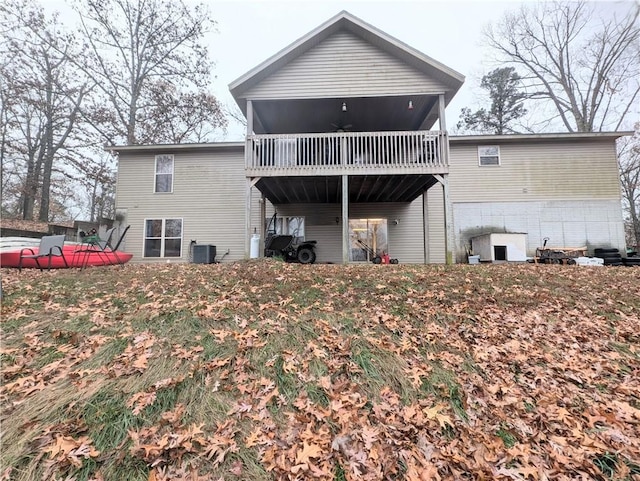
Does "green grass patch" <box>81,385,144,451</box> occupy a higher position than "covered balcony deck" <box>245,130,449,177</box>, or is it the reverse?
"covered balcony deck" <box>245,130,449,177</box>

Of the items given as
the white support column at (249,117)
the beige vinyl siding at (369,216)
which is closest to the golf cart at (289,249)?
the beige vinyl siding at (369,216)

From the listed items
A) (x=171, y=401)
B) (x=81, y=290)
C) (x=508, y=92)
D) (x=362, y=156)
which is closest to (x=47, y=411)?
(x=171, y=401)

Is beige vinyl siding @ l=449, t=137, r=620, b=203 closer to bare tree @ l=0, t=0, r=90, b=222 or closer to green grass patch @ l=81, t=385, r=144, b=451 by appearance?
green grass patch @ l=81, t=385, r=144, b=451

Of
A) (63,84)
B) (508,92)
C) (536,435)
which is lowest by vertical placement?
(536,435)

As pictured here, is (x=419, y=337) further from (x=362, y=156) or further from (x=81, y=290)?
(x=362, y=156)

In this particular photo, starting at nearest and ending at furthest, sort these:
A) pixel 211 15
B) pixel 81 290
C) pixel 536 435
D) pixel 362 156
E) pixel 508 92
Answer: pixel 536 435
pixel 81 290
pixel 362 156
pixel 211 15
pixel 508 92

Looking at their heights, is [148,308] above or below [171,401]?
above

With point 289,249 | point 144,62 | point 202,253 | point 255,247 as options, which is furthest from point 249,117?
point 144,62

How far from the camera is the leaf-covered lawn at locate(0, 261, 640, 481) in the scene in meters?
2.24

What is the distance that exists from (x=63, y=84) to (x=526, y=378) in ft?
78.3

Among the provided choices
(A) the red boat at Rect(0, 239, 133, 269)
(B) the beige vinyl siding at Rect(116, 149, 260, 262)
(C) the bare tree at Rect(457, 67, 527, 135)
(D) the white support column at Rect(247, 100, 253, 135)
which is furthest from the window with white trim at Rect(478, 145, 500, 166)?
(C) the bare tree at Rect(457, 67, 527, 135)

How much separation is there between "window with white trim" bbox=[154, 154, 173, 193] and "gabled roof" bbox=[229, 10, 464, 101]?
16.4 feet

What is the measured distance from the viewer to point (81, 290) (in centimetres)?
523

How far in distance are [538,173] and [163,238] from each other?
1496cm
